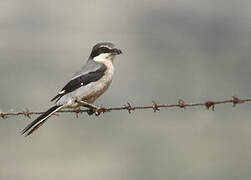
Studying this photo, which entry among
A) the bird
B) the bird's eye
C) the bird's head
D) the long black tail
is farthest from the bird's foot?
the bird's eye

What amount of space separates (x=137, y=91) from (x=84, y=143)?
40.0 ft

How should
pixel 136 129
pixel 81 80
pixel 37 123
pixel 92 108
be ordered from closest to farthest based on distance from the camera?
pixel 37 123 < pixel 81 80 < pixel 92 108 < pixel 136 129

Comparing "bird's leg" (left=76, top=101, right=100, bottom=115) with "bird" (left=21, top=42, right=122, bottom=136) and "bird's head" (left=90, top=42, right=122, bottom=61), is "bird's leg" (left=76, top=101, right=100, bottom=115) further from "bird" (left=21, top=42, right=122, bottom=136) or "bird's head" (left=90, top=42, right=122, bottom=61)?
"bird's head" (left=90, top=42, right=122, bottom=61)

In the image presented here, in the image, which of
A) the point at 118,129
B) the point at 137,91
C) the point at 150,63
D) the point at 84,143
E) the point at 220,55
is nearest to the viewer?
the point at 84,143

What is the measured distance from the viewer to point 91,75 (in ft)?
38.5

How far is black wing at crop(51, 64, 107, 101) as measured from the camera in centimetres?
1159

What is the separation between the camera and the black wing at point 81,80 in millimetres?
11594

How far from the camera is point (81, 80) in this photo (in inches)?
458

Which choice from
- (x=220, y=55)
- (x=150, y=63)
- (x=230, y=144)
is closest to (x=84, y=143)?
(x=230, y=144)

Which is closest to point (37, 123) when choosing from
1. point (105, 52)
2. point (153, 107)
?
point (153, 107)

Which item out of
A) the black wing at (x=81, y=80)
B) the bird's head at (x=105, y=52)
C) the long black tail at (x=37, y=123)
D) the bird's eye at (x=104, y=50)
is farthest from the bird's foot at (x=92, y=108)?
the bird's eye at (x=104, y=50)

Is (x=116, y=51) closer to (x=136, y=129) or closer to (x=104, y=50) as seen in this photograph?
(x=104, y=50)

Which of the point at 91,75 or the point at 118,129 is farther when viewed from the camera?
the point at 118,129
